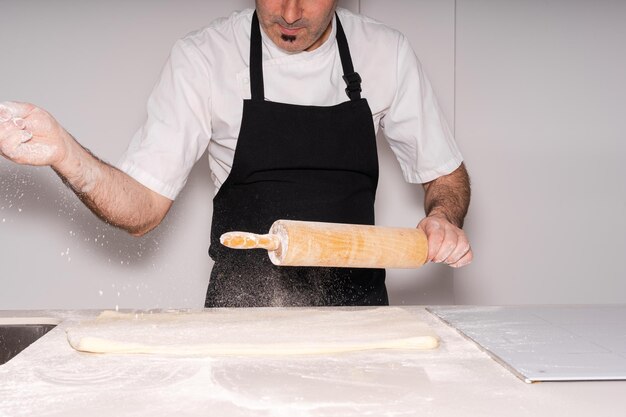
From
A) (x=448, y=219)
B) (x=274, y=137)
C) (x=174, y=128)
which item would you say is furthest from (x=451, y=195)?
(x=174, y=128)

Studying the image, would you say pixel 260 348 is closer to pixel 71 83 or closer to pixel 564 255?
pixel 71 83

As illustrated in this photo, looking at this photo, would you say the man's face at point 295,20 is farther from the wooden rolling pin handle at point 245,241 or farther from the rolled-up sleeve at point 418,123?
the wooden rolling pin handle at point 245,241

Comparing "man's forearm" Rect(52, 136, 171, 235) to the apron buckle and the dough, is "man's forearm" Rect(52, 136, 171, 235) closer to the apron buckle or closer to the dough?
the dough

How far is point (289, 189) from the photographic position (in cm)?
175

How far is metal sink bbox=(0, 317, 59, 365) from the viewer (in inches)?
53.4

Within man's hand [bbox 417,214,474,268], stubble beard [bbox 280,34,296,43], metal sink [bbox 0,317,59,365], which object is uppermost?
stubble beard [bbox 280,34,296,43]

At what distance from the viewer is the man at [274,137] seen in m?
1.70

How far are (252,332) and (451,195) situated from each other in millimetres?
848

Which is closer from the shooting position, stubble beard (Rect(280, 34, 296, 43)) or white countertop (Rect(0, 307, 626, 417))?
white countertop (Rect(0, 307, 626, 417))

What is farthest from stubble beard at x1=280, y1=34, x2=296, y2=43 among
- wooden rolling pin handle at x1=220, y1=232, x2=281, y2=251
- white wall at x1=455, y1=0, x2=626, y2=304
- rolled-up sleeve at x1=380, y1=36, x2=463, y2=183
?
white wall at x1=455, y1=0, x2=626, y2=304

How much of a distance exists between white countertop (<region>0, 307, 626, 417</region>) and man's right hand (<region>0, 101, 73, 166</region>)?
0.36m

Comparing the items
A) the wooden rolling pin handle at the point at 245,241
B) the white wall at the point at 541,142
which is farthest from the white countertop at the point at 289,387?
the white wall at the point at 541,142

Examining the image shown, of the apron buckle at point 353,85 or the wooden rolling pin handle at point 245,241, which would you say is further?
the apron buckle at point 353,85

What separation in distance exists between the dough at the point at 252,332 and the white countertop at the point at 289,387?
0.02 metres
